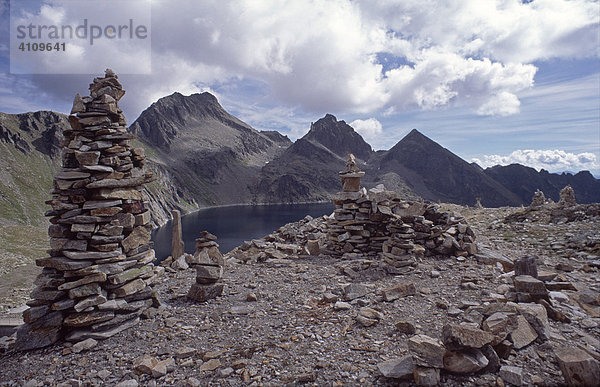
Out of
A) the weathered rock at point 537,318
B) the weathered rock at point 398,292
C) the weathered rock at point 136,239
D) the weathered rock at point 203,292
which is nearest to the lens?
the weathered rock at point 537,318

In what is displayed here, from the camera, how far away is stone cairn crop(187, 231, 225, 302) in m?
9.67

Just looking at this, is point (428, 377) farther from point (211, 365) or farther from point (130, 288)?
point (130, 288)

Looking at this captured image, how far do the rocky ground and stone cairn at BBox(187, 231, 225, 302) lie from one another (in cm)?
36

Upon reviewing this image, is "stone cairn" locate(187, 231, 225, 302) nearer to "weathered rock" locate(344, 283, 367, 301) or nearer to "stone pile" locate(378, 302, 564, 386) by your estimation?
"weathered rock" locate(344, 283, 367, 301)

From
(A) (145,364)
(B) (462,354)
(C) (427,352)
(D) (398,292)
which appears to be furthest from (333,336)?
(A) (145,364)

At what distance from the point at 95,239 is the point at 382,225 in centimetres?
1286

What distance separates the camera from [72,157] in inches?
339

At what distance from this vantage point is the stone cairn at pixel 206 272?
967cm

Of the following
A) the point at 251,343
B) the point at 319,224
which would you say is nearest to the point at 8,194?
the point at 319,224

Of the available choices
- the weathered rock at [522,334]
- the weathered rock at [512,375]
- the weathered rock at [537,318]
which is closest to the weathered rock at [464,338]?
the weathered rock at [512,375]

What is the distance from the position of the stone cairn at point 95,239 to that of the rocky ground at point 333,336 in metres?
0.59

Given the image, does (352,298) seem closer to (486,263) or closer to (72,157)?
(486,263)

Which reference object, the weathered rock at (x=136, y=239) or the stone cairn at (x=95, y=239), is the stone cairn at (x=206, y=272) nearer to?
the stone cairn at (x=95, y=239)

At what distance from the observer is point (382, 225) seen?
→ 1595cm
